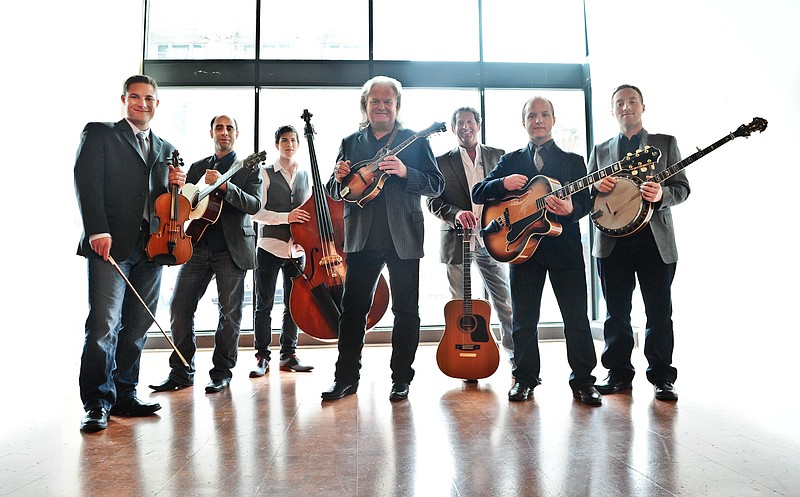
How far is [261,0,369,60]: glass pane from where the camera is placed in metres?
5.55

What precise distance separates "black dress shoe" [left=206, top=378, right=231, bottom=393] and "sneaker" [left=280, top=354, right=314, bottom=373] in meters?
0.66

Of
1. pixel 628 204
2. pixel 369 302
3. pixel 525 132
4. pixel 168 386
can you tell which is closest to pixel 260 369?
pixel 168 386

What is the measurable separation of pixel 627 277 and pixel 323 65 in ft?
12.2

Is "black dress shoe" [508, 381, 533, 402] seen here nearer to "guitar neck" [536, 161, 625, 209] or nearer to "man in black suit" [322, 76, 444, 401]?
"man in black suit" [322, 76, 444, 401]

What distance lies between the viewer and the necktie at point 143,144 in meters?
2.58

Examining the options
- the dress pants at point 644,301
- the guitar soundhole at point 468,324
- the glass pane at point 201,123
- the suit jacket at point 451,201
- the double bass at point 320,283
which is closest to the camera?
the dress pants at point 644,301

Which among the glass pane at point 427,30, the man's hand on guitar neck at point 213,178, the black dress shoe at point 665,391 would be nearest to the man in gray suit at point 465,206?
the black dress shoe at point 665,391

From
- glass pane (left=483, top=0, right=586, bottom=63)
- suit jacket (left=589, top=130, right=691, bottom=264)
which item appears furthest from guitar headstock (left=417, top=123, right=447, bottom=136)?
glass pane (left=483, top=0, right=586, bottom=63)

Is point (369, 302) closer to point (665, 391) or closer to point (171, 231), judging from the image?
point (171, 231)

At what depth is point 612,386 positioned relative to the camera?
2.87m

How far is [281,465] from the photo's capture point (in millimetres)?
1718

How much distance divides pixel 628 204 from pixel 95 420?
2441 millimetres

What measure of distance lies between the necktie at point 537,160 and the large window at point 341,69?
2589 mm

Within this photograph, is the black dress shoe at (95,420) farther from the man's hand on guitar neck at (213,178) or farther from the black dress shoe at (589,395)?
the black dress shoe at (589,395)
